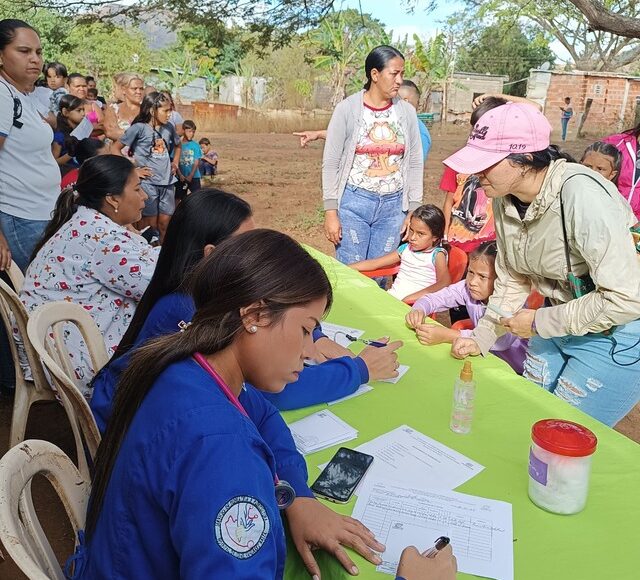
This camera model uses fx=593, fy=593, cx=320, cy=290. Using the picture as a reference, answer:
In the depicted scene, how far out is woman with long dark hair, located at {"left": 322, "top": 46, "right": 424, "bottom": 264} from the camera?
3236 millimetres

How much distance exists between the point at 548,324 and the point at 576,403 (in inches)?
11.7

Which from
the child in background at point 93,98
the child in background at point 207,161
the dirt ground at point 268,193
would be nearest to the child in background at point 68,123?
the child in background at point 93,98

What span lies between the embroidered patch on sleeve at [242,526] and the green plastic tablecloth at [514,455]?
302 mm

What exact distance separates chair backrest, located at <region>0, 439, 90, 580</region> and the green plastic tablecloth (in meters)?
0.44

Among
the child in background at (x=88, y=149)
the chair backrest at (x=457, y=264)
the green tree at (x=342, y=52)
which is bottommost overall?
the chair backrest at (x=457, y=264)

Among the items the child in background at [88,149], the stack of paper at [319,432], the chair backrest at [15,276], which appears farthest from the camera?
the child in background at [88,149]

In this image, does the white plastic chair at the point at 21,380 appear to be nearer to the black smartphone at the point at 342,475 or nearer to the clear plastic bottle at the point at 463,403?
the black smartphone at the point at 342,475

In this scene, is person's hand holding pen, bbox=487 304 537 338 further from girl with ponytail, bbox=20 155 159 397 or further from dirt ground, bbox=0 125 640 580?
dirt ground, bbox=0 125 640 580

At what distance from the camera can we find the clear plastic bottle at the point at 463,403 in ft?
4.99

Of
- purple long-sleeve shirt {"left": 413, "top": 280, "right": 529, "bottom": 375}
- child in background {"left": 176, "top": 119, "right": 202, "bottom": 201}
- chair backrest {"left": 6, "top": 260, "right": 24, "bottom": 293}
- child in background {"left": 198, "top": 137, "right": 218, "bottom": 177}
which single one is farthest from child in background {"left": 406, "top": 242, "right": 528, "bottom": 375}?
child in background {"left": 198, "top": 137, "right": 218, "bottom": 177}

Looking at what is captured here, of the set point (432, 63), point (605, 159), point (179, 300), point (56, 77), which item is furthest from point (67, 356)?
point (432, 63)

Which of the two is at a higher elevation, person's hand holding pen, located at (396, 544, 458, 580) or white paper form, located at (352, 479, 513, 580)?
person's hand holding pen, located at (396, 544, 458, 580)

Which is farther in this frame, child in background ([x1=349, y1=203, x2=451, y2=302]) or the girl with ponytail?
child in background ([x1=349, y1=203, x2=451, y2=302])

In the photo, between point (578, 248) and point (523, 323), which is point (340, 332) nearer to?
point (523, 323)
